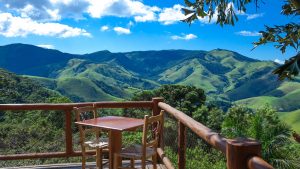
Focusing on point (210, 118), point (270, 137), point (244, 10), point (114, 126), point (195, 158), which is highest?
point (244, 10)

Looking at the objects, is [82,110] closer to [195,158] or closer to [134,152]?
[134,152]

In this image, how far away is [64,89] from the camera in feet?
472

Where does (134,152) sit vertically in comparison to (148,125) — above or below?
below

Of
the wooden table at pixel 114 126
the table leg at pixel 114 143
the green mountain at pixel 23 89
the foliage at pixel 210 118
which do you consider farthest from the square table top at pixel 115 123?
the green mountain at pixel 23 89

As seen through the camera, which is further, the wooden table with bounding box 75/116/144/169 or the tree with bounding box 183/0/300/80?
the wooden table with bounding box 75/116/144/169

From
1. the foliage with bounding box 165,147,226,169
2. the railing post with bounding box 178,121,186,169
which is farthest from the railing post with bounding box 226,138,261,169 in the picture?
the foliage with bounding box 165,147,226,169

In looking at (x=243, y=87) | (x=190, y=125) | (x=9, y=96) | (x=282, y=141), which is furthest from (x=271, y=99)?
(x=190, y=125)

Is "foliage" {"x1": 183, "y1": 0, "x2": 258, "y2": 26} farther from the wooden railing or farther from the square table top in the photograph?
the square table top

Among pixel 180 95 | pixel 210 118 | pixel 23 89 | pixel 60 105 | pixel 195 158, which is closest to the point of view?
pixel 60 105

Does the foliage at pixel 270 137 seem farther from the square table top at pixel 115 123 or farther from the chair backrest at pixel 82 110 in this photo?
the square table top at pixel 115 123

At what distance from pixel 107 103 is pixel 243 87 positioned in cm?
18710

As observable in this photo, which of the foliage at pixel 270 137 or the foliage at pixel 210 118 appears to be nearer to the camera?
the foliage at pixel 270 137

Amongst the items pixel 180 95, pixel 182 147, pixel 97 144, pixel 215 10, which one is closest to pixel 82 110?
pixel 97 144

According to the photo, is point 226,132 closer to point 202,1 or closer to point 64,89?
point 202,1
